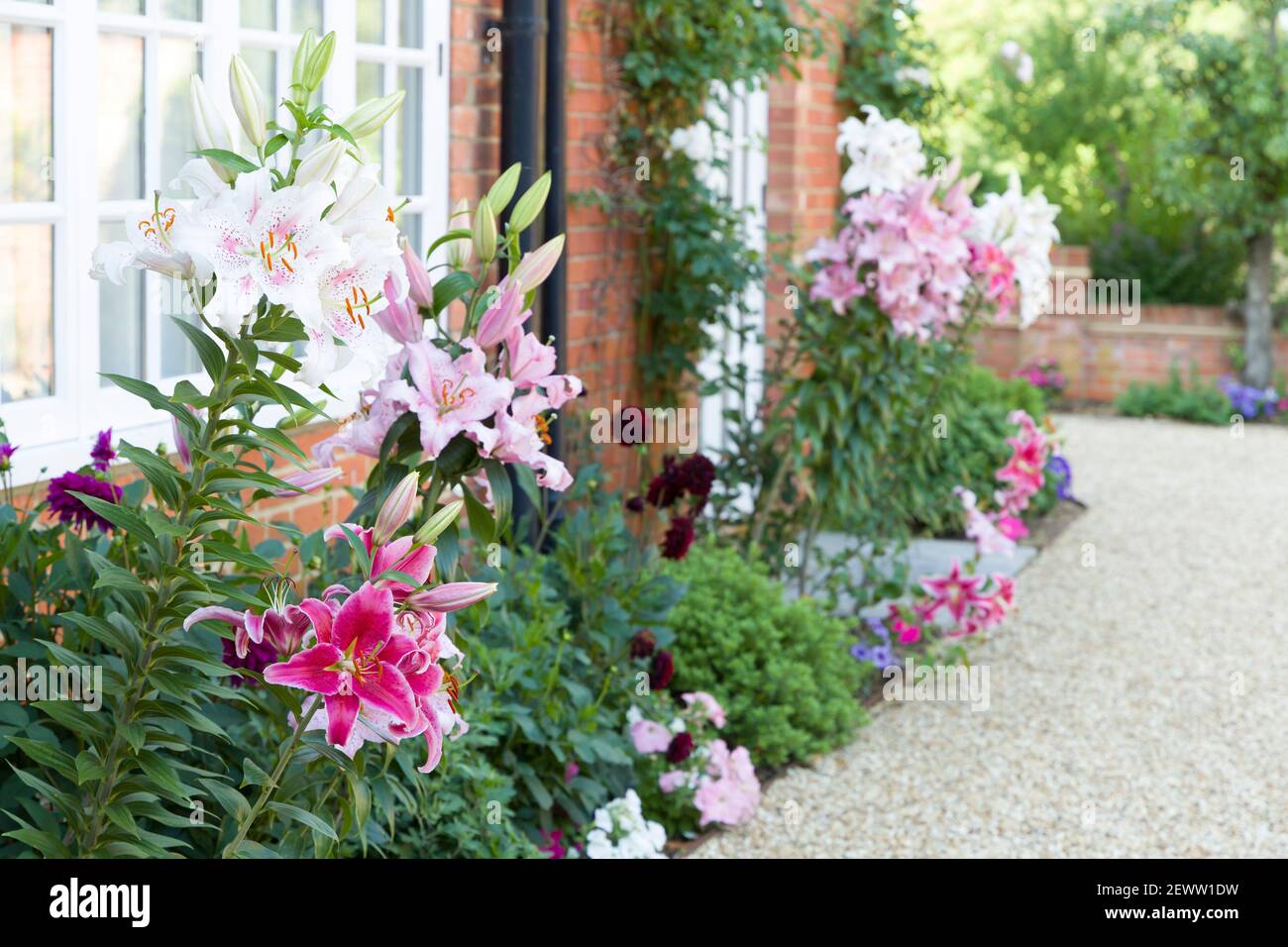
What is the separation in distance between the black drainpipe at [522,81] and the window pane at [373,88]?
0.43 m

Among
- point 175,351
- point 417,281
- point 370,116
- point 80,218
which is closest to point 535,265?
point 417,281

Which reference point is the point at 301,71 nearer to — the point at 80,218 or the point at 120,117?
the point at 80,218

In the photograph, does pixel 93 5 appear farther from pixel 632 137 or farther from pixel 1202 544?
pixel 1202 544

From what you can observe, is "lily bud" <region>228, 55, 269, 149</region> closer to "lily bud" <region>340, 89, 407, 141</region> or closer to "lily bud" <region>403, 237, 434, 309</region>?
"lily bud" <region>340, 89, 407, 141</region>

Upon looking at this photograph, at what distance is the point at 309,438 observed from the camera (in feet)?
13.2

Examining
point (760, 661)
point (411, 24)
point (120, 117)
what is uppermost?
point (411, 24)

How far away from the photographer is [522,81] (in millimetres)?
4629

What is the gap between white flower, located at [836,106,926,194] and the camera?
15.8ft

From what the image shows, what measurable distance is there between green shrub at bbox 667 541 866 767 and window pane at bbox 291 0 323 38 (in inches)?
70.9

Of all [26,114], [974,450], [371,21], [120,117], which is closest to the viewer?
[26,114]

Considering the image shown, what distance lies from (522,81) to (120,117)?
58.5 inches

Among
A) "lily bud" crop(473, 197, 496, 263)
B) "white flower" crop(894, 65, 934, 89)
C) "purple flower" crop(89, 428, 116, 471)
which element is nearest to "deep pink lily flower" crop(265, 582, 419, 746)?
"lily bud" crop(473, 197, 496, 263)

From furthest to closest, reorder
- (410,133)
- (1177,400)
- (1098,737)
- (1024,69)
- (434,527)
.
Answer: (1177,400)
(1024,69)
(1098,737)
(410,133)
(434,527)

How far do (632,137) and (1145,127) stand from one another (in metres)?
9.60
